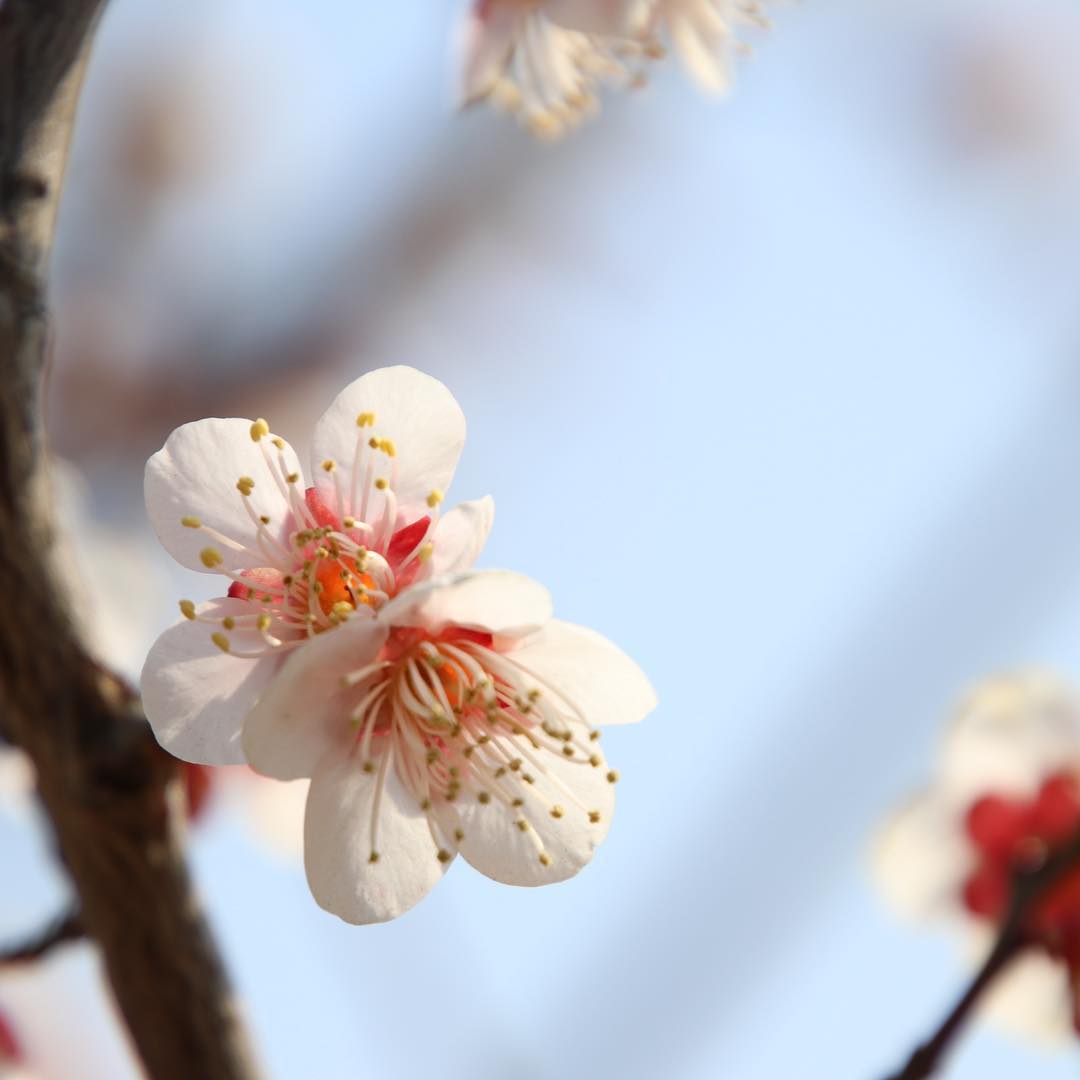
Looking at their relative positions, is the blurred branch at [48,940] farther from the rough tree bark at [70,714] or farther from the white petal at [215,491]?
the white petal at [215,491]

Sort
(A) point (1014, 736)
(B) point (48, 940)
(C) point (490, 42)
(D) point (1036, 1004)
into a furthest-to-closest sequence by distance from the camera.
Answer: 1. (A) point (1014, 736)
2. (D) point (1036, 1004)
3. (C) point (490, 42)
4. (B) point (48, 940)

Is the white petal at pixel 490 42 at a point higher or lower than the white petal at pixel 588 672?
higher

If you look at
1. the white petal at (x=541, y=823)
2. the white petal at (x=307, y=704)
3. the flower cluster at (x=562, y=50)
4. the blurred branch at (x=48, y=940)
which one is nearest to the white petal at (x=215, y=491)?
the white petal at (x=307, y=704)

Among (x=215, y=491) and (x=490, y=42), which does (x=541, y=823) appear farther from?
(x=490, y=42)

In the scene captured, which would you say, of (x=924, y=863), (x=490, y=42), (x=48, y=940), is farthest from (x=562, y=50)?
(x=924, y=863)

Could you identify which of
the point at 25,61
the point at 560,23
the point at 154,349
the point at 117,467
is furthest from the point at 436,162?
the point at 25,61

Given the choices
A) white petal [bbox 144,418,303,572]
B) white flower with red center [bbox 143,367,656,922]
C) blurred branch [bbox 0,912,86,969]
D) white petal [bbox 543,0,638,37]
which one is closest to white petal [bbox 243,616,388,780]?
white flower with red center [bbox 143,367,656,922]

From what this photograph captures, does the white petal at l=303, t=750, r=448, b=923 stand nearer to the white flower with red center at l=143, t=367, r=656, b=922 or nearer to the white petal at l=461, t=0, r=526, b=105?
the white flower with red center at l=143, t=367, r=656, b=922
